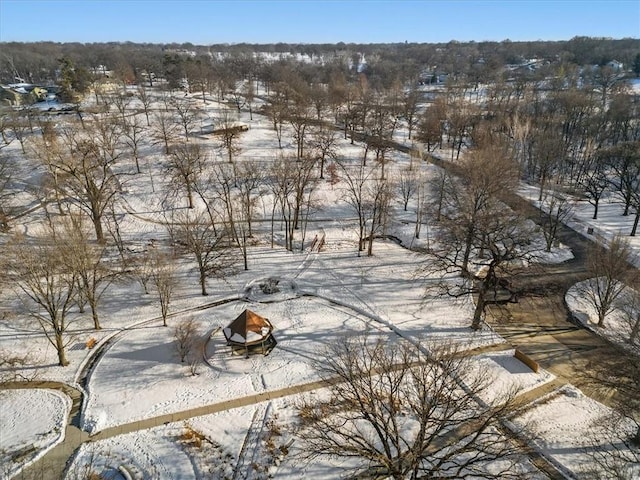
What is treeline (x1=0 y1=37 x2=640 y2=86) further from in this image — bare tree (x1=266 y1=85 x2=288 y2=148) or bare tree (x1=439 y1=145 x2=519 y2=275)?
bare tree (x1=439 y1=145 x2=519 y2=275)

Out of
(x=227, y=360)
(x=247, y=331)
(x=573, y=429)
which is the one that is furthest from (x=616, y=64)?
(x=227, y=360)

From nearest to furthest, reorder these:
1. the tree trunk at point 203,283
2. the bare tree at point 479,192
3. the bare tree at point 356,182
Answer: the tree trunk at point 203,283 < the bare tree at point 479,192 < the bare tree at point 356,182

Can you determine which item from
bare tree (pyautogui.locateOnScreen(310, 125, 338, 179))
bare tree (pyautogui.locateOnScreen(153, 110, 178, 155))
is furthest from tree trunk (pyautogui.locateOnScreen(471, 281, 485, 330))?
bare tree (pyautogui.locateOnScreen(153, 110, 178, 155))

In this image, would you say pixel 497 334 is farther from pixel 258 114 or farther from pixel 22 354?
pixel 258 114

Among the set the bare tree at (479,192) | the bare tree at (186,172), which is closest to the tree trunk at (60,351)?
the bare tree at (186,172)

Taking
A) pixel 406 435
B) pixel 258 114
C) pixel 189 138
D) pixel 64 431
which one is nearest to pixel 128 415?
pixel 64 431

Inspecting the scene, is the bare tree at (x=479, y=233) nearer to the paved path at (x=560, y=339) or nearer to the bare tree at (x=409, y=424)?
the paved path at (x=560, y=339)

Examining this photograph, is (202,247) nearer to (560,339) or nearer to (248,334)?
(248,334)
